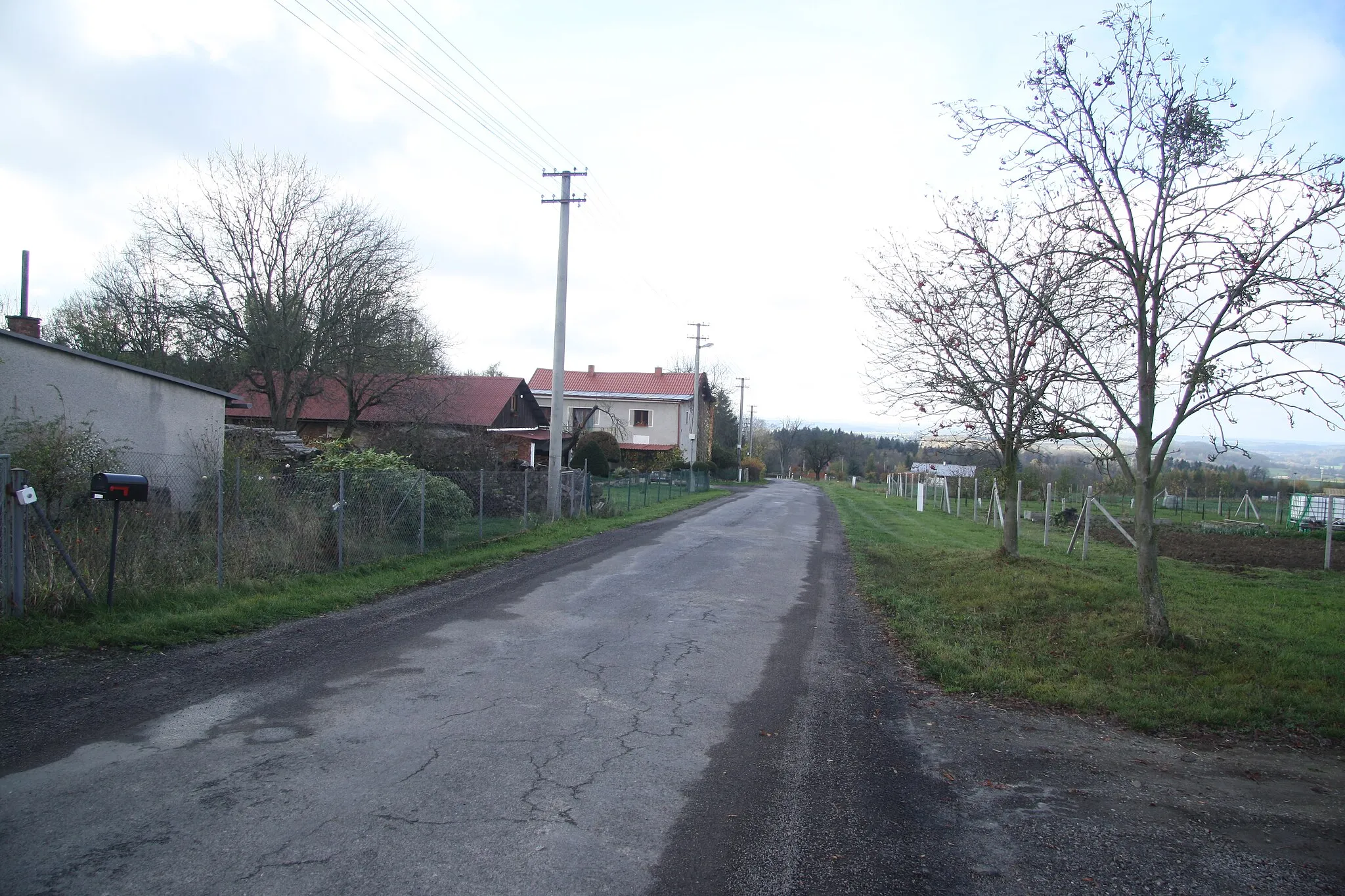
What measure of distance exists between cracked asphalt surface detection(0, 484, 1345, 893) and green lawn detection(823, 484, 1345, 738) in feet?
2.42

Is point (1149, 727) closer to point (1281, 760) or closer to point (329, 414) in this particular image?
point (1281, 760)

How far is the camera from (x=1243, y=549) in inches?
853

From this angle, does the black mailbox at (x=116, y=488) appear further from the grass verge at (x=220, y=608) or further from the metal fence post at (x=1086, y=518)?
the metal fence post at (x=1086, y=518)

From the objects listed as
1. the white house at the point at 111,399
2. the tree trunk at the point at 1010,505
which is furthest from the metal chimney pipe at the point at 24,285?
the tree trunk at the point at 1010,505

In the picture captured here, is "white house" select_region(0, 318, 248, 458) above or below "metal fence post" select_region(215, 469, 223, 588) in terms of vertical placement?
above

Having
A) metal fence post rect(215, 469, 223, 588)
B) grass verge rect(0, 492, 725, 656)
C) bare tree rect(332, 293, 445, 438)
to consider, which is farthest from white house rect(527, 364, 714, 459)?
metal fence post rect(215, 469, 223, 588)

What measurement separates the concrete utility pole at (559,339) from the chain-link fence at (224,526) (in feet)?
6.95

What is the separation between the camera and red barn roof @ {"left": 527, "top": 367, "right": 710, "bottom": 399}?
2266 inches

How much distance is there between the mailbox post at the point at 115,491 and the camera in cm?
809

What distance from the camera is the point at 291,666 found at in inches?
284

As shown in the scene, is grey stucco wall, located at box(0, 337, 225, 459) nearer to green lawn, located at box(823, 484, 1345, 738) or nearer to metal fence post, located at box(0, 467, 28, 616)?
metal fence post, located at box(0, 467, 28, 616)

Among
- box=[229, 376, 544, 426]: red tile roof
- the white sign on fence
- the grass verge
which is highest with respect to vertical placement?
box=[229, 376, 544, 426]: red tile roof

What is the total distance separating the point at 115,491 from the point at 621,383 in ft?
169

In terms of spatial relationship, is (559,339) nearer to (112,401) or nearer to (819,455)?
(112,401)
